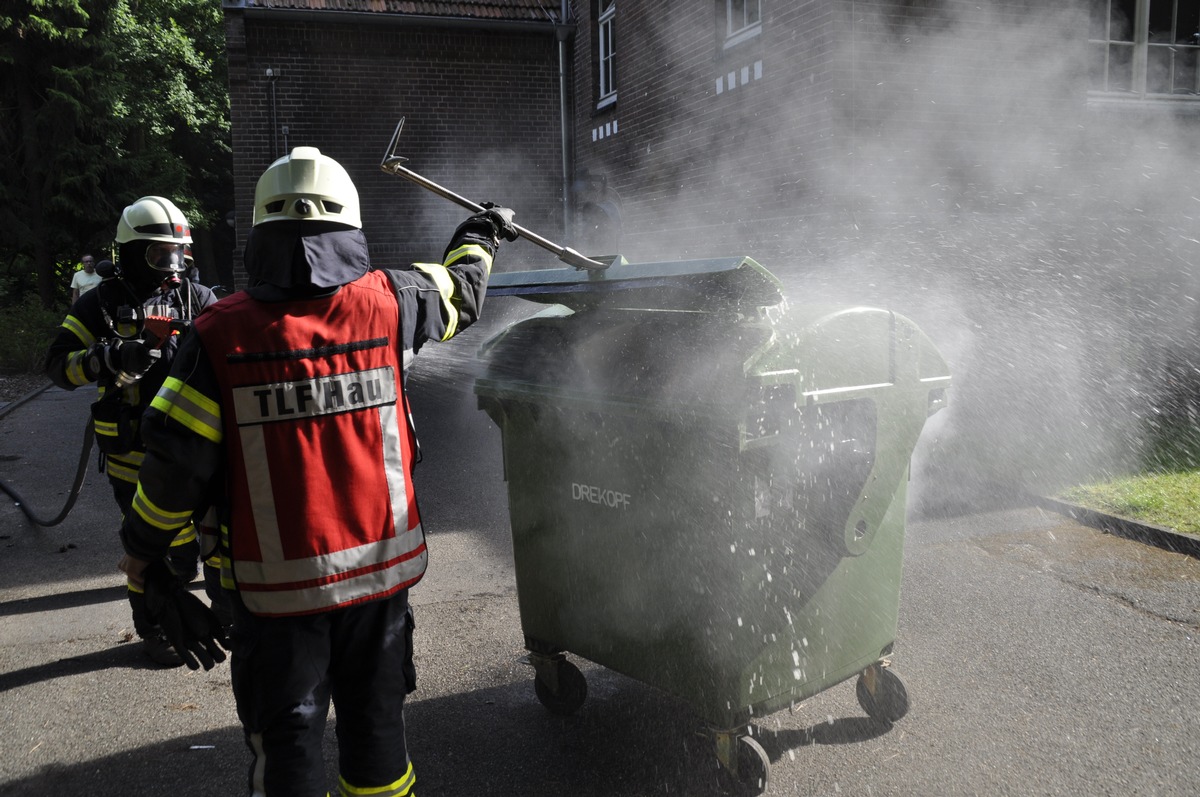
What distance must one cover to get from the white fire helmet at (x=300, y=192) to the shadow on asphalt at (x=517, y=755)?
1.76 meters

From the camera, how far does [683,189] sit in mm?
9656

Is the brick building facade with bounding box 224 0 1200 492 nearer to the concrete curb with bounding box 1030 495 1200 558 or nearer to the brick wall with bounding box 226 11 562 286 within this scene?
the concrete curb with bounding box 1030 495 1200 558

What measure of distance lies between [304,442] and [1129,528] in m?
4.84

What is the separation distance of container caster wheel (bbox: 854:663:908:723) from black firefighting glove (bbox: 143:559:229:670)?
2.05m

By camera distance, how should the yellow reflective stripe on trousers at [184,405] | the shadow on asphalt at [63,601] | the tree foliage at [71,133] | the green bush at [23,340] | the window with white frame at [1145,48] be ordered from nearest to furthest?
the yellow reflective stripe on trousers at [184,405], the shadow on asphalt at [63,601], the window with white frame at [1145,48], the green bush at [23,340], the tree foliage at [71,133]

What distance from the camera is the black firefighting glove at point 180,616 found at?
→ 229 cm

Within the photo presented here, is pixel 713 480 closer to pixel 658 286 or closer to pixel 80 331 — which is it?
pixel 658 286

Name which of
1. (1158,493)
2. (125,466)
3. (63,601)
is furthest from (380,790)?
(1158,493)

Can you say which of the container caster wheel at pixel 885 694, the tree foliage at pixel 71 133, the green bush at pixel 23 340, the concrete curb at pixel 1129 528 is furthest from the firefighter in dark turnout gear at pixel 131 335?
the tree foliage at pixel 71 133

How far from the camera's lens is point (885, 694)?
10.5 feet

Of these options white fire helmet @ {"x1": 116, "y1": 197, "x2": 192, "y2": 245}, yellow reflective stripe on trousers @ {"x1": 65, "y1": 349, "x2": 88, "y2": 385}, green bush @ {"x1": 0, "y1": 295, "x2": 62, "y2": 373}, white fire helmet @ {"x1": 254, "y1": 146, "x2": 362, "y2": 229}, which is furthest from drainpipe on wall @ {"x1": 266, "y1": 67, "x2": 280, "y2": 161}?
white fire helmet @ {"x1": 254, "y1": 146, "x2": 362, "y2": 229}

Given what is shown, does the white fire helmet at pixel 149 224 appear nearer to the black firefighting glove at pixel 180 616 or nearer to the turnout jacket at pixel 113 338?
the turnout jacket at pixel 113 338

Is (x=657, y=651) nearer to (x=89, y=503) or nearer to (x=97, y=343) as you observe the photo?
(x=97, y=343)

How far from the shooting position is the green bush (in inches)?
555
